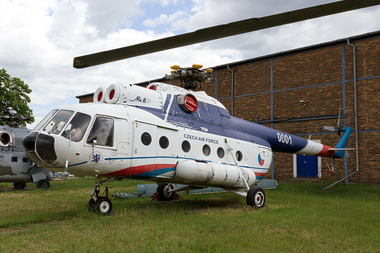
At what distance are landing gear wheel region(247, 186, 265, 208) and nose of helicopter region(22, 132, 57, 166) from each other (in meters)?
Answer: 6.06

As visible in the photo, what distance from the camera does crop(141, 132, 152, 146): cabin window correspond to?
877 cm

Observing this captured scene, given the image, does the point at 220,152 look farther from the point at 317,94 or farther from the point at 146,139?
the point at 317,94

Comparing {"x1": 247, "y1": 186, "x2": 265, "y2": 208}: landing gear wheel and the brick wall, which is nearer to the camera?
{"x1": 247, "y1": 186, "x2": 265, "y2": 208}: landing gear wheel

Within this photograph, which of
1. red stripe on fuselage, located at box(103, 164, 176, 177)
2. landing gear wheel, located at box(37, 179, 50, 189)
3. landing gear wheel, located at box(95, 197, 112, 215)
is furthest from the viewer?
landing gear wheel, located at box(37, 179, 50, 189)

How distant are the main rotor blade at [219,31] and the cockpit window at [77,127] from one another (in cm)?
124

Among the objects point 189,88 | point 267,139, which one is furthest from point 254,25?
point 267,139

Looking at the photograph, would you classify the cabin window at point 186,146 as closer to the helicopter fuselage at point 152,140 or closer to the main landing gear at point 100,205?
the helicopter fuselage at point 152,140

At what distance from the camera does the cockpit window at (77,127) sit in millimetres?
7672

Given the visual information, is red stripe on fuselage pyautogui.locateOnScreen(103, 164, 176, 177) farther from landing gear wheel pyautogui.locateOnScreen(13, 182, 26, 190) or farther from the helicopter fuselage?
landing gear wheel pyautogui.locateOnScreen(13, 182, 26, 190)

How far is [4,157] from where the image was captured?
54.7ft

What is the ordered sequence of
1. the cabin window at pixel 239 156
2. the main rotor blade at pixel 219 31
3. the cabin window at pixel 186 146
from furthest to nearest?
1. the cabin window at pixel 239 156
2. the cabin window at pixel 186 146
3. the main rotor blade at pixel 219 31

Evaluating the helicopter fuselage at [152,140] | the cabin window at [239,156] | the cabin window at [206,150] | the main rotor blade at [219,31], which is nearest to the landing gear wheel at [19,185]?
the helicopter fuselage at [152,140]

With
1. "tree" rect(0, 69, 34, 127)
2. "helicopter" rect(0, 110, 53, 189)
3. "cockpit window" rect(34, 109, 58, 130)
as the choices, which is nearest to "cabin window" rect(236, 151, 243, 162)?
"cockpit window" rect(34, 109, 58, 130)

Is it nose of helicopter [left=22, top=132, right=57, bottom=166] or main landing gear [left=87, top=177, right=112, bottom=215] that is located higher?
nose of helicopter [left=22, top=132, right=57, bottom=166]
